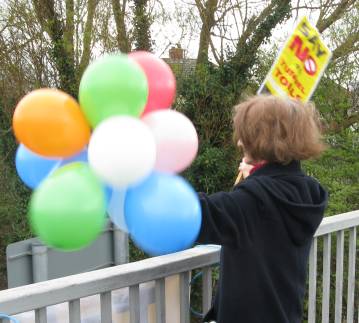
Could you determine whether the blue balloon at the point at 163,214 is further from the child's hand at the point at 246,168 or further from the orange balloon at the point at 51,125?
the child's hand at the point at 246,168

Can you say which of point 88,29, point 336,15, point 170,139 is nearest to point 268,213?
point 170,139

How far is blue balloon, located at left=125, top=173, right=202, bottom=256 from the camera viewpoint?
105 centimetres

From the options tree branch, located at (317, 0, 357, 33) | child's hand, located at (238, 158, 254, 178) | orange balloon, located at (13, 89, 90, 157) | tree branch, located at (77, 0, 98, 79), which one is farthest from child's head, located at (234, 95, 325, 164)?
tree branch, located at (317, 0, 357, 33)

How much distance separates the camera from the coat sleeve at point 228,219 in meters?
1.19

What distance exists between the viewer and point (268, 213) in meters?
1.30

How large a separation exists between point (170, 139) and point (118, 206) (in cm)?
23

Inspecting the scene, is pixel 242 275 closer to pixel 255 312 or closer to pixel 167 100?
pixel 255 312

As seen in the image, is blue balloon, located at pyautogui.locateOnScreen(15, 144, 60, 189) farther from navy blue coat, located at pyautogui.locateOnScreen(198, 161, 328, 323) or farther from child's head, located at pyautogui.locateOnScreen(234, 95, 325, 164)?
child's head, located at pyautogui.locateOnScreen(234, 95, 325, 164)

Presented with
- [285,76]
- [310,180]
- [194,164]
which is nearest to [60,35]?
[194,164]

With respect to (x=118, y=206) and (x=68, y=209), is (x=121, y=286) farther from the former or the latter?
(x=68, y=209)

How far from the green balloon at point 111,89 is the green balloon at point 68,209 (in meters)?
0.18

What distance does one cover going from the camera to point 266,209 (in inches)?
50.7

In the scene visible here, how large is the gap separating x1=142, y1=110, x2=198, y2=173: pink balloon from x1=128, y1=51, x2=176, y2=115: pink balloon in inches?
1.7

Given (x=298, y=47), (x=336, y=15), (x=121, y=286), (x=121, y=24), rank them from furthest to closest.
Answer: (x=336, y=15)
(x=121, y=24)
(x=298, y=47)
(x=121, y=286)
